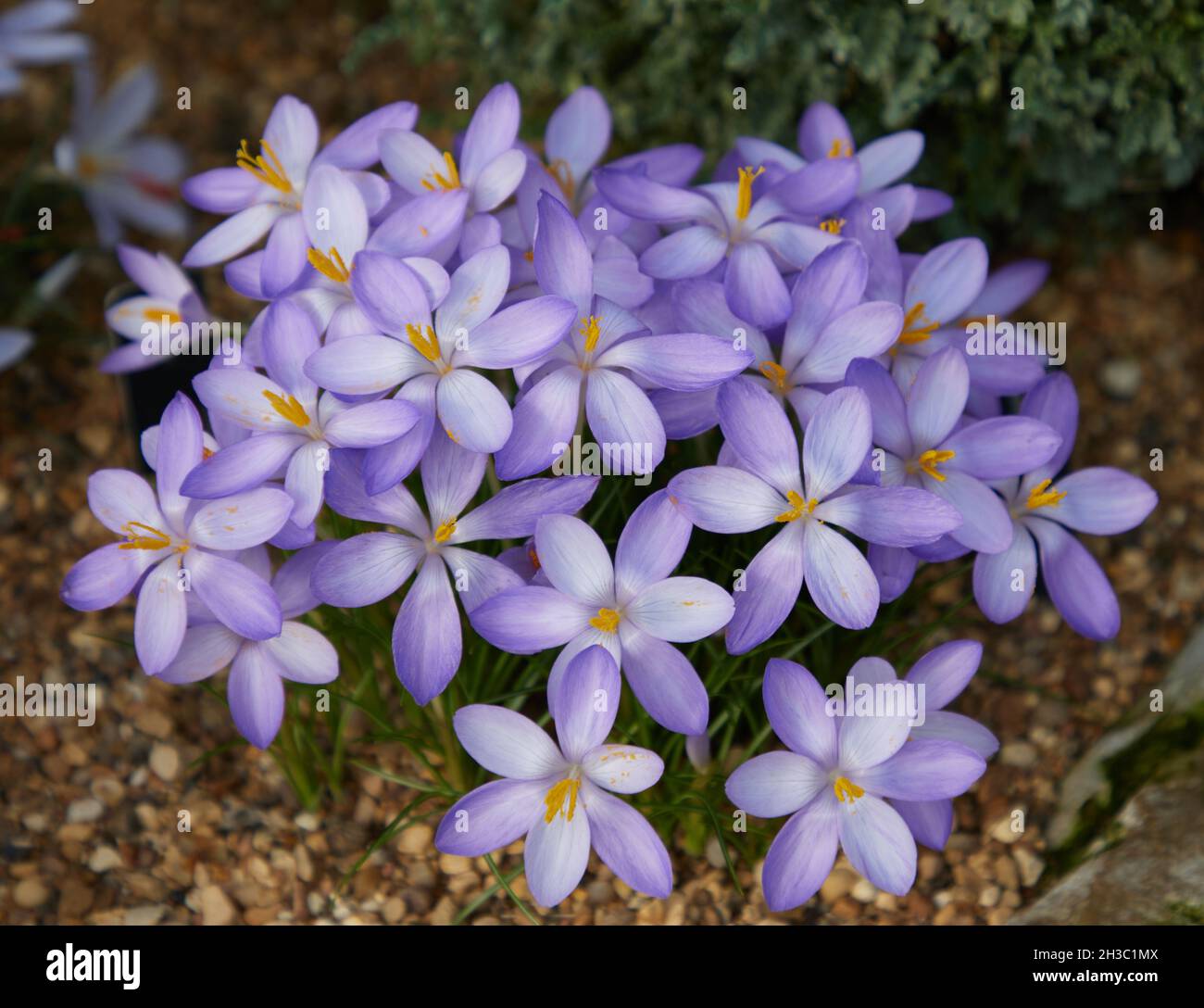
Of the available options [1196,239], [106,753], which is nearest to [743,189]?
[106,753]

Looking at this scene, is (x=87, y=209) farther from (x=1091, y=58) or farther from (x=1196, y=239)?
(x=1196, y=239)

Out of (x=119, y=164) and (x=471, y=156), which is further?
(x=119, y=164)

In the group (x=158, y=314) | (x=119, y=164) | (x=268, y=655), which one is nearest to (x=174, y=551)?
(x=268, y=655)

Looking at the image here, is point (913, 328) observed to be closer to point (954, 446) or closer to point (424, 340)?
point (954, 446)

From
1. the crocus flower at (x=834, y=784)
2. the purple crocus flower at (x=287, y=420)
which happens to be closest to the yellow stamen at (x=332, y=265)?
the purple crocus flower at (x=287, y=420)

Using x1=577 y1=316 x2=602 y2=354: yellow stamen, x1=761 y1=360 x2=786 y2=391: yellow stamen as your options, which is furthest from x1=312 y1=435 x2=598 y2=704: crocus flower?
x1=761 y1=360 x2=786 y2=391: yellow stamen

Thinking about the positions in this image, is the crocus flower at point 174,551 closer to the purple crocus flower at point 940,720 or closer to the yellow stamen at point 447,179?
the yellow stamen at point 447,179
